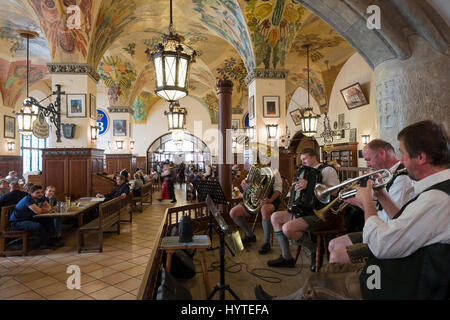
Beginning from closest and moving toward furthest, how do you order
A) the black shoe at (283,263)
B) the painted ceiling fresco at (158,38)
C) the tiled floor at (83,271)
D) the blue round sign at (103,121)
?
the tiled floor at (83,271) → the black shoe at (283,263) → the painted ceiling fresco at (158,38) → the blue round sign at (103,121)

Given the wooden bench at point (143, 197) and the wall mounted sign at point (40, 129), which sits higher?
the wall mounted sign at point (40, 129)

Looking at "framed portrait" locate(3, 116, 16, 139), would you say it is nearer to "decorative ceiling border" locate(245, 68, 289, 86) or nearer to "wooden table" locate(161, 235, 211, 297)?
"decorative ceiling border" locate(245, 68, 289, 86)

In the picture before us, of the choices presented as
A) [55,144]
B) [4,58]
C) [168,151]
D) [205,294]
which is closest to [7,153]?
[4,58]

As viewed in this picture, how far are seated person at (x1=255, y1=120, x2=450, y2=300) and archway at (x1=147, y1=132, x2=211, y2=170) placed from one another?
19.6 m

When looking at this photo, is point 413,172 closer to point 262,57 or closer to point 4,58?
point 262,57

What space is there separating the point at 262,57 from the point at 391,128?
672 cm

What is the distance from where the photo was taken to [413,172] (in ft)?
4.72

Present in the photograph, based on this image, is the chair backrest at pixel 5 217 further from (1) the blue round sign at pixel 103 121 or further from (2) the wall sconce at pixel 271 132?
(1) the blue round sign at pixel 103 121

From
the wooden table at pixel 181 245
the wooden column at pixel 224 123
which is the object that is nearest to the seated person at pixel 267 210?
the wooden column at pixel 224 123

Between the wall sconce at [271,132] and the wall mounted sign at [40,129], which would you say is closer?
the wall sconce at [271,132]

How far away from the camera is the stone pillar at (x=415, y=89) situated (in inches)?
68.6

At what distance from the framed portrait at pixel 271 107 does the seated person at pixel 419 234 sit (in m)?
6.82

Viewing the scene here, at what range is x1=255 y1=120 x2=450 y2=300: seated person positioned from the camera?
4.09ft
